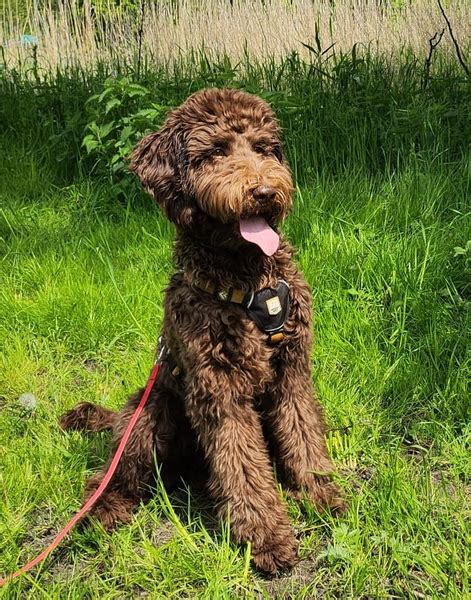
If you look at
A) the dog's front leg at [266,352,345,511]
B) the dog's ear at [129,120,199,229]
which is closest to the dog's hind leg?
the dog's front leg at [266,352,345,511]

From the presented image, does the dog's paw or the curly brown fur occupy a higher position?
the curly brown fur

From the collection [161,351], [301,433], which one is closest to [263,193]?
[161,351]

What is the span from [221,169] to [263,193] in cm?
20

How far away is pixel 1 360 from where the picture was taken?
3660 mm

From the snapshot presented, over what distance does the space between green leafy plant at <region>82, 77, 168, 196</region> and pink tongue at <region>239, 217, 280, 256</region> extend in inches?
108

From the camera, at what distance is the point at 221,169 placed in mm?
2271

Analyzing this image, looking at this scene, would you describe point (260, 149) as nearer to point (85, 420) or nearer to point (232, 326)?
point (232, 326)

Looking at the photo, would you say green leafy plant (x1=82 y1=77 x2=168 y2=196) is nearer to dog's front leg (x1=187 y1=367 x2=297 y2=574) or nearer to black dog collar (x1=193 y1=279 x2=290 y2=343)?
black dog collar (x1=193 y1=279 x2=290 y2=343)

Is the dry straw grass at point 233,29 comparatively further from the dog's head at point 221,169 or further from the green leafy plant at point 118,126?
the dog's head at point 221,169

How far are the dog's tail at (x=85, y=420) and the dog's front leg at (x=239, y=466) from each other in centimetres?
70

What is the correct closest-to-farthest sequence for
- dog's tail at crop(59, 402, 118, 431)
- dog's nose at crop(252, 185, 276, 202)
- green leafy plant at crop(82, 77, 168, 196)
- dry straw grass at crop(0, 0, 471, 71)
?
dog's nose at crop(252, 185, 276, 202), dog's tail at crop(59, 402, 118, 431), green leafy plant at crop(82, 77, 168, 196), dry straw grass at crop(0, 0, 471, 71)

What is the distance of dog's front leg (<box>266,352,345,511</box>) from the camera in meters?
2.50

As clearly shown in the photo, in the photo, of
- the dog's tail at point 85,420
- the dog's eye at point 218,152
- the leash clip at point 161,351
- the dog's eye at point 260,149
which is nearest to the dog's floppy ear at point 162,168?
the dog's eye at point 218,152

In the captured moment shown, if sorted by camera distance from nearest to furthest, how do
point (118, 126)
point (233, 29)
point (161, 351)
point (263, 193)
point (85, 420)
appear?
point (263, 193)
point (161, 351)
point (85, 420)
point (118, 126)
point (233, 29)
